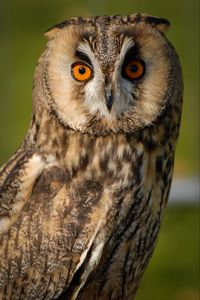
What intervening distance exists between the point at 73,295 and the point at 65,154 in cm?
48

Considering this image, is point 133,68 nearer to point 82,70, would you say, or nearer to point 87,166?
point 82,70

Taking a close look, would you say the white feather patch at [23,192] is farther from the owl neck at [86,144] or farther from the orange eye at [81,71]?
the orange eye at [81,71]

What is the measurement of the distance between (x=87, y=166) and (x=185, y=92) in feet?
16.5

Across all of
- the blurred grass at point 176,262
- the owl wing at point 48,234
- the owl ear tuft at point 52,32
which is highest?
the blurred grass at point 176,262

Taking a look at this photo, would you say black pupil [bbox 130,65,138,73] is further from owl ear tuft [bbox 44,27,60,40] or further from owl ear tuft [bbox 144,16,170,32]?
owl ear tuft [bbox 44,27,60,40]

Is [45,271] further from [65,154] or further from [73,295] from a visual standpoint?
[65,154]

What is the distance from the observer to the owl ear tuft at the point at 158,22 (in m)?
3.49

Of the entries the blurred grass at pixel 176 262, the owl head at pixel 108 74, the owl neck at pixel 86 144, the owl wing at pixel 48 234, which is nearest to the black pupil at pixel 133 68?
the owl head at pixel 108 74

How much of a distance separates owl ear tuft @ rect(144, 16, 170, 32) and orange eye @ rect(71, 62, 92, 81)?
28 cm

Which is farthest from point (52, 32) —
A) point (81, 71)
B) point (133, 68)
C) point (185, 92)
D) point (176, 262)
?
point (185, 92)

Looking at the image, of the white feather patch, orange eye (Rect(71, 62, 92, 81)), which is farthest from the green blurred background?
orange eye (Rect(71, 62, 92, 81))

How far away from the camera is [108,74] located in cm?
332

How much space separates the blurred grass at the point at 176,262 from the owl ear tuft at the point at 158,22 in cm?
274

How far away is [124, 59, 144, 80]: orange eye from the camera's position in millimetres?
3381
